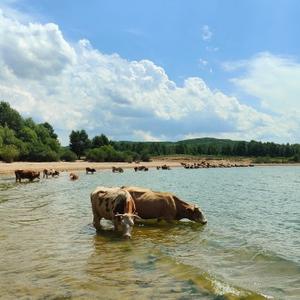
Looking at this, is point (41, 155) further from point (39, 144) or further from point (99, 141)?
point (99, 141)

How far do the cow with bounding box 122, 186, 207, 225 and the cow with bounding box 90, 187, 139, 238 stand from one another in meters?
1.57

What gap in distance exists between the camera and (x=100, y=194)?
16.1m

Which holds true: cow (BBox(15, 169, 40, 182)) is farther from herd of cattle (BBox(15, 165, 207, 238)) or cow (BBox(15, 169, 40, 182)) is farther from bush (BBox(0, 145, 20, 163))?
bush (BBox(0, 145, 20, 163))

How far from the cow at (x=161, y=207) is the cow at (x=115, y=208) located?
5.14 ft

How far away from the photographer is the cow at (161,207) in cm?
1733

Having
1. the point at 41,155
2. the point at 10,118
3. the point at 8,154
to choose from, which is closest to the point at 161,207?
the point at 8,154

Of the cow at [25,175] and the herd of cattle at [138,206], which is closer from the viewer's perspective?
the herd of cattle at [138,206]

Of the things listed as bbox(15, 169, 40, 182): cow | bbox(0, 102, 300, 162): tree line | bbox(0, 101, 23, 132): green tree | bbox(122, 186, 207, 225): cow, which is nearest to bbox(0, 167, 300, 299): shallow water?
bbox(122, 186, 207, 225): cow

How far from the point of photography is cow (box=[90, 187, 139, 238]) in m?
13.8

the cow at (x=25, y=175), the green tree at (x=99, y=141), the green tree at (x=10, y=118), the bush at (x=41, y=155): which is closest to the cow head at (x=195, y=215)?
the cow at (x=25, y=175)

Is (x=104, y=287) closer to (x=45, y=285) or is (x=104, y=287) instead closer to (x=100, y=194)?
(x=45, y=285)

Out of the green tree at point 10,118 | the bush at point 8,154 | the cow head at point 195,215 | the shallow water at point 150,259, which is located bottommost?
the shallow water at point 150,259

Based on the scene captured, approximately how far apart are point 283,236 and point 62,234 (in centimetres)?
770

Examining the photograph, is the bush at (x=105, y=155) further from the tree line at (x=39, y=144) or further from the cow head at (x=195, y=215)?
the cow head at (x=195, y=215)
